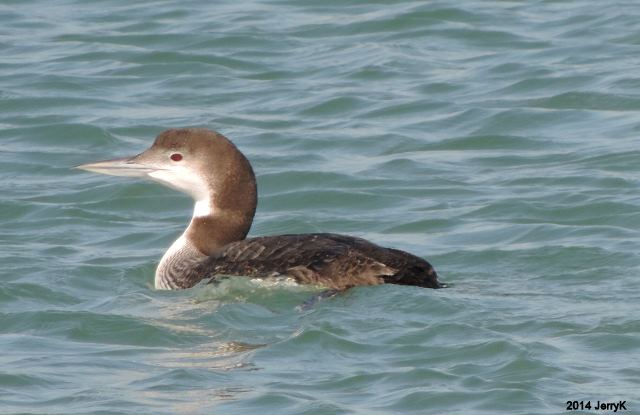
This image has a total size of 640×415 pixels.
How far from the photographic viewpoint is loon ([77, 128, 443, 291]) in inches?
345

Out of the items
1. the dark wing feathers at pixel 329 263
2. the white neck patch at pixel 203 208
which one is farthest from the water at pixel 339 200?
the white neck patch at pixel 203 208

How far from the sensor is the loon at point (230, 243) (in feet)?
28.8

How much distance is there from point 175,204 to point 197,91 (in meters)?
2.84

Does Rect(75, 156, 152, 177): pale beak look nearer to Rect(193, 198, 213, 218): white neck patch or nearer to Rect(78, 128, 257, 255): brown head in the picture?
Rect(78, 128, 257, 255): brown head

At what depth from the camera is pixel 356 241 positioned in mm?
8969

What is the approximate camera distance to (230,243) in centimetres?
952

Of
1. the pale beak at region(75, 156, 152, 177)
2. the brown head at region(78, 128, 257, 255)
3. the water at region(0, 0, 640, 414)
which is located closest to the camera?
the water at region(0, 0, 640, 414)

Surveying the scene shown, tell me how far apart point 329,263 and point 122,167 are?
1.70m

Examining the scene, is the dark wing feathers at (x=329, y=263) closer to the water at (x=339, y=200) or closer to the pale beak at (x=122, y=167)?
the water at (x=339, y=200)

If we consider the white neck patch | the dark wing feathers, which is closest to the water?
the dark wing feathers

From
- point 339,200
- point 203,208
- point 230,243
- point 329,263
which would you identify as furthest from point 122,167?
point 339,200

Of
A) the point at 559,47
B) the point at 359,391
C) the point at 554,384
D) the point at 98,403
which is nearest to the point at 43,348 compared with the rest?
the point at 98,403

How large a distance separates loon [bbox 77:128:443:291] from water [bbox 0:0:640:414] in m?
0.12

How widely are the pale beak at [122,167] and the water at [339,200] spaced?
54cm
